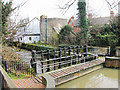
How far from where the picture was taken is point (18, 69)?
5875 millimetres

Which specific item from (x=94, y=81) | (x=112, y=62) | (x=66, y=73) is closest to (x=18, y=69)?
(x=66, y=73)

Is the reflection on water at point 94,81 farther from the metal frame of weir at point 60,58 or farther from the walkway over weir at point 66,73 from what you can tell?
the metal frame of weir at point 60,58

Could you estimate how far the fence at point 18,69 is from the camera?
17.2ft

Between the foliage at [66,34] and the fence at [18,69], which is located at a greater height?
the foliage at [66,34]

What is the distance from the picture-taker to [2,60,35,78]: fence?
5.25 metres

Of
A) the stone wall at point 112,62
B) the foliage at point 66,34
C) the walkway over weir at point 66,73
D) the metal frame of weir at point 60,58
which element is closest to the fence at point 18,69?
the metal frame of weir at point 60,58

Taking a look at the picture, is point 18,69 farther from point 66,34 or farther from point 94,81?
point 66,34

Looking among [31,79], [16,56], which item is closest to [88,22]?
[16,56]

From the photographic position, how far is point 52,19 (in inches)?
918

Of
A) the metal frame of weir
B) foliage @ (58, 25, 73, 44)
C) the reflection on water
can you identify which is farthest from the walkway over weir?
foliage @ (58, 25, 73, 44)

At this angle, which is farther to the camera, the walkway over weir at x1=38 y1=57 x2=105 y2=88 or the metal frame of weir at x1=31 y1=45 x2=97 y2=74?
the metal frame of weir at x1=31 y1=45 x2=97 y2=74

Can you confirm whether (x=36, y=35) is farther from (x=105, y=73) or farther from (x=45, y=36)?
(x=105, y=73)

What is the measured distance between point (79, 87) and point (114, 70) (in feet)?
12.1

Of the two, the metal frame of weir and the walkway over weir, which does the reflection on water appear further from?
the metal frame of weir
